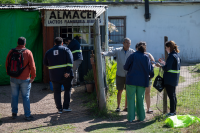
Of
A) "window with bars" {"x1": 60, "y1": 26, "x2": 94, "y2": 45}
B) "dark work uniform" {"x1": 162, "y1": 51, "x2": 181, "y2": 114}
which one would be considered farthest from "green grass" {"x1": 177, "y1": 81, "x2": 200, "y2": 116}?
"window with bars" {"x1": 60, "y1": 26, "x2": 94, "y2": 45}

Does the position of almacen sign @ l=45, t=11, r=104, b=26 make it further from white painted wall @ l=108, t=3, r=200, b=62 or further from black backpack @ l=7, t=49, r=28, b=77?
white painted wall @ l=108, t=3, r=200, b=62

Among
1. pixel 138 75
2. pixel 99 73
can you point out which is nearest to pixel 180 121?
pixel 138 75

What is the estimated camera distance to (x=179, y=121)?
5.02 metres

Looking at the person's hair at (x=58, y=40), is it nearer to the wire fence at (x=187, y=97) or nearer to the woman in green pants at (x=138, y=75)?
the woman in green pants at (x=138, y=75)

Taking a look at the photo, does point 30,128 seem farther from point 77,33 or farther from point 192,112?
point 77,33

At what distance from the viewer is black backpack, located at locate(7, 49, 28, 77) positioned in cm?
538

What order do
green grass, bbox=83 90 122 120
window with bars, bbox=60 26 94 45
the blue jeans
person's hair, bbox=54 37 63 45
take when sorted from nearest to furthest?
the blue jeans
green grass, bbox=83 90 122 120
person's hair, bbox=54 37 63 45
window with bars, bbox=60 26 94 45

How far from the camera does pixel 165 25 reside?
15469 millimetres

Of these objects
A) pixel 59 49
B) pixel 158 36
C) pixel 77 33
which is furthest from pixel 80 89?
pixel 158 36

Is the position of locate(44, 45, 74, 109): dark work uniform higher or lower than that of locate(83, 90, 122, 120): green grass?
higher

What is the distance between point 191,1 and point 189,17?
95 cm

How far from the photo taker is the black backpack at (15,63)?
538cm

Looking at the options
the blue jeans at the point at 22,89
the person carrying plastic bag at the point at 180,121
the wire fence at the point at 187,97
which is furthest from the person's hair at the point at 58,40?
the person carrying plastic bag at the point at 180,121

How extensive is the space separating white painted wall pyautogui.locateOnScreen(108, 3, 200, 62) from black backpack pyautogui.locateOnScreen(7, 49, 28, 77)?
10534 mm
